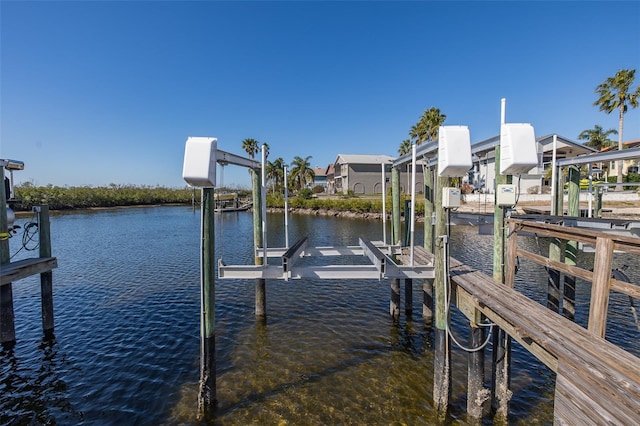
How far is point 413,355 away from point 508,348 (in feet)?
9.17

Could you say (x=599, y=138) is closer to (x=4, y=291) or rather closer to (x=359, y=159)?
(x=359, y=159)

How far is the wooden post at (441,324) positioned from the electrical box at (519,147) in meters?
1.04

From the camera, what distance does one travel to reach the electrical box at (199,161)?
5.38 meters

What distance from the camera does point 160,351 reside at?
27.7 feet

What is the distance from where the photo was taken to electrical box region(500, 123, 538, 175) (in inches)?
205

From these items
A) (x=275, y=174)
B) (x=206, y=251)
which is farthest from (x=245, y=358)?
(x=275, y=174)

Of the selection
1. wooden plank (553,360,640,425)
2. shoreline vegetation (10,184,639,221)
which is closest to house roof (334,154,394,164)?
shoreline vegetation (10,184,639,221)

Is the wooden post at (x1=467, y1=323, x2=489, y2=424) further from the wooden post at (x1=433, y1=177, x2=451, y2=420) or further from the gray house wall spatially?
the gray house wall

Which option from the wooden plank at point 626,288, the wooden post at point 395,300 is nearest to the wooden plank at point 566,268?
the wooden plank at point 626,288

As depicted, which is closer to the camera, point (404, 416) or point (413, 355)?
point (404, 416)

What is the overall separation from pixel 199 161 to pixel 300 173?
70253mm

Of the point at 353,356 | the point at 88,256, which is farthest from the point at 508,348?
the point at 88,256

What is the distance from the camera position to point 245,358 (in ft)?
26.4

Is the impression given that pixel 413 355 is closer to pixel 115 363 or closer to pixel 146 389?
pixel 146 389
